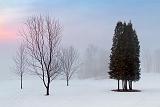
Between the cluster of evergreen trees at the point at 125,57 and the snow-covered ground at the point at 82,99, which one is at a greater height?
the cluster of evergreen trees at the point at 125,57

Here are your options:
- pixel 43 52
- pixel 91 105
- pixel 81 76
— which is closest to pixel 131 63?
pixel 43 52

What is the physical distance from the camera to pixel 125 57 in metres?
48.1

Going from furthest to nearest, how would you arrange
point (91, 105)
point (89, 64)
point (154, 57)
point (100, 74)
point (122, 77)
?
1. point (154, 57)
2. point (89, 64)
3. point (100, 74)
4. point (122, 77)
5. point (91, 105)

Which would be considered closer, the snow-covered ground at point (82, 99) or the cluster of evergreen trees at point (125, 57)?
the snow-covered ground at point (82, 99)

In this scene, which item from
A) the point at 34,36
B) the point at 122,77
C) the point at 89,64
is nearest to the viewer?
the point at 34,36

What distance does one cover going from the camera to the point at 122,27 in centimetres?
4950

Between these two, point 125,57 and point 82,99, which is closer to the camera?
point 82,99

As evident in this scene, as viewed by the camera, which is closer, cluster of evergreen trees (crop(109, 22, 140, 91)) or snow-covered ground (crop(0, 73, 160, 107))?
snow-covered ground (crop(0, 73, 160, 107))

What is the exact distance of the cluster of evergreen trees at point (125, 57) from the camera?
47.8 meters

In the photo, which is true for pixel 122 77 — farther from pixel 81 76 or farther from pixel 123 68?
pixel 81 76

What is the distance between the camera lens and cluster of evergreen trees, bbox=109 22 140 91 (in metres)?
47.8

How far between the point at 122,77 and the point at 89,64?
214 ft

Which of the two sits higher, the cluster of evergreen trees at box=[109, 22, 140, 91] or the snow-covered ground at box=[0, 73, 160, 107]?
the cluster of evergreen trees at box=[109, 22, 140, 91]

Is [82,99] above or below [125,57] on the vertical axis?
below
